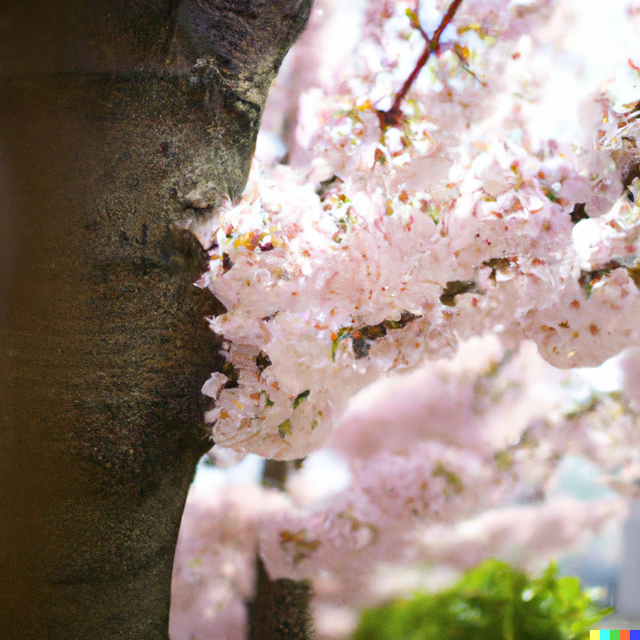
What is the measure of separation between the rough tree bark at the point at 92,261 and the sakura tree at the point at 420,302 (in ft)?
0.13

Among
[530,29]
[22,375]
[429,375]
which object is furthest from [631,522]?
[22,375]

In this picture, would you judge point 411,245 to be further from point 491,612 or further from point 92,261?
point 491,612

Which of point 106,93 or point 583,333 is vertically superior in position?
point 106,93

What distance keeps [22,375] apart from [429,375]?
42 cm

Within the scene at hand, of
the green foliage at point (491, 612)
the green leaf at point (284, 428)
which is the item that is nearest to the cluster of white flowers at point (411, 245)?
the green leaf at point (284, 428)

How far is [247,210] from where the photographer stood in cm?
39

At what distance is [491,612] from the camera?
0.57 meters

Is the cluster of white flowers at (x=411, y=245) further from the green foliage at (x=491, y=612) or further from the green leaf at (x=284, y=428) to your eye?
the green foliage at (x=491, y=612)

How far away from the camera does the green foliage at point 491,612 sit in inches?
22.1

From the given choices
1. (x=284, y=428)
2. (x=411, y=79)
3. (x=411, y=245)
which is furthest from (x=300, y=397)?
(x=411, y=79)

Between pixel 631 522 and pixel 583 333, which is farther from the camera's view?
pixel 631 522

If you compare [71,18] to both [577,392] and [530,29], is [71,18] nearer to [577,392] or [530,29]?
[530,29]

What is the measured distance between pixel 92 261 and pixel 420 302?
0.25 metres

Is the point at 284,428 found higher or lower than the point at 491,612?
higher
